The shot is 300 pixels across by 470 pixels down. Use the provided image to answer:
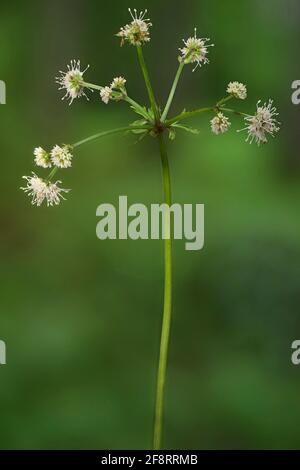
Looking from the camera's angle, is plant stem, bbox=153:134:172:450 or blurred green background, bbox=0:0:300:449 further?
blurred green background, bbox=0:0:300:449

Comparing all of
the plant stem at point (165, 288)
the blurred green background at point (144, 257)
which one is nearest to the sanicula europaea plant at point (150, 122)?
the plant stem at point (165, 288)

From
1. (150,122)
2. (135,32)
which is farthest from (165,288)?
(135,32)

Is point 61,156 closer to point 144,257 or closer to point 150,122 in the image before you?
point 150,122

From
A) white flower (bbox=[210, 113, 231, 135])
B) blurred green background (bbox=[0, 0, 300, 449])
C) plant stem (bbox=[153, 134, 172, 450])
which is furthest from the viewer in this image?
blurred green background (bbox=[0, 0, 300, 449])

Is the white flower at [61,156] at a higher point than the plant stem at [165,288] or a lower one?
higher

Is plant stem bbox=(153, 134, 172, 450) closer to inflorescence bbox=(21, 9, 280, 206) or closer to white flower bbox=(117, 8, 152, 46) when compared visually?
inflorescence bbox=(21, 9, 280, 206)

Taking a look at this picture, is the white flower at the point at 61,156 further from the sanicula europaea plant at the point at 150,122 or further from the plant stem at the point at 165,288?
the plant stem at the point at 165,288

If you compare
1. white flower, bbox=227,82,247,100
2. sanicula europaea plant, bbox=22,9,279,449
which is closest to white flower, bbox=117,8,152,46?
sanicula europaea plant, bbox=22,9,279,449
